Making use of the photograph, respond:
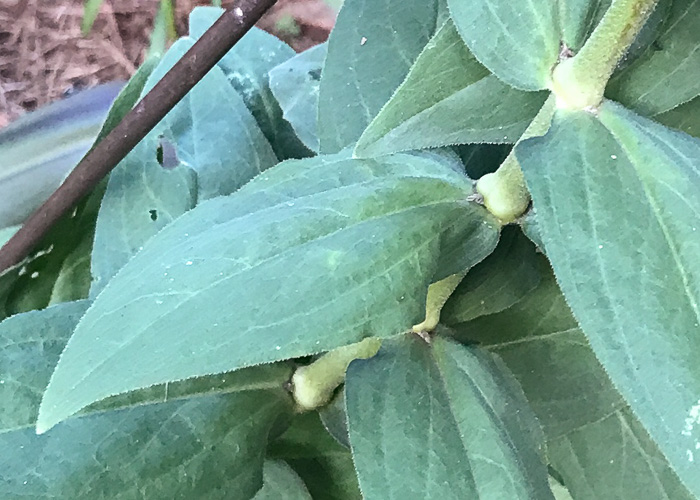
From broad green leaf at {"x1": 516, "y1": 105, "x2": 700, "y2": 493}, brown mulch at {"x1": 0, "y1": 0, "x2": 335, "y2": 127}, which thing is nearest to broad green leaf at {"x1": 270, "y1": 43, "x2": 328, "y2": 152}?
broad green leaf at {"x1": 516, "y1": 105, "x2": 700, "y2": 493}

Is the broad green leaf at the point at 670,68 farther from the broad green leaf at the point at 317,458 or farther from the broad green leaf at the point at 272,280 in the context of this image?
the broad green leaf at the point at 317,458

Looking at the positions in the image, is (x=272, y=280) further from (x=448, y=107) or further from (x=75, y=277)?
(x=75, y=277)

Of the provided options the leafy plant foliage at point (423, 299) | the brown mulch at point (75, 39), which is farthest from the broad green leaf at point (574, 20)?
the brown mulch at point (75, 39)

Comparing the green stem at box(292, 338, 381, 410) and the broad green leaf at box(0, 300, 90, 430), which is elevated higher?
the broad green leaf at box(0, 300, 90, 430)

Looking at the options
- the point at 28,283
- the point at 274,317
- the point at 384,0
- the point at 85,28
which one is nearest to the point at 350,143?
the point at 384,0

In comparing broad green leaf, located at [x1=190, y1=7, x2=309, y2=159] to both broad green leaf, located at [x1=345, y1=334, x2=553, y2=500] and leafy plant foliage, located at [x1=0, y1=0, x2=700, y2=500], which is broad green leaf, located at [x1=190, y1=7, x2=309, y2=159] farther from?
broad green leaf, located at [x1=345, y1=334, x2=553, y2=500]

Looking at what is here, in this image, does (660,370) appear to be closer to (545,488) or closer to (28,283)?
(545,488)
